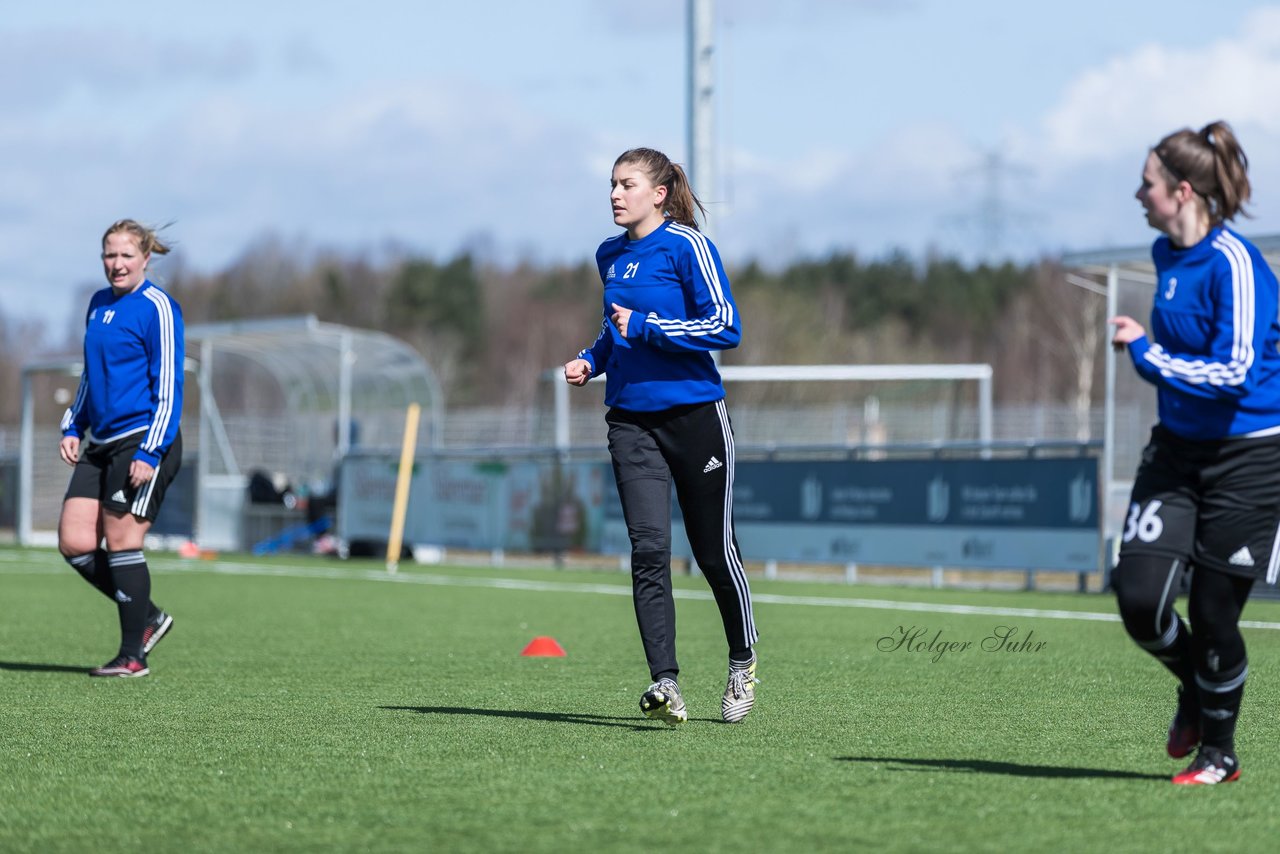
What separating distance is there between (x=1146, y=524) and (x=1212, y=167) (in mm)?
972

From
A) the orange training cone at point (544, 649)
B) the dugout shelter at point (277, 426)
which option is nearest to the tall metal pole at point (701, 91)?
the dugout shelter at point (277, 426)

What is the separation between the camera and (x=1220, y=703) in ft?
16.5

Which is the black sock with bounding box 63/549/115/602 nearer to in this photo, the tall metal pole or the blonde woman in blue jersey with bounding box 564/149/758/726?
the blonde woman in blue jersey with bounding box 564/149/758/726

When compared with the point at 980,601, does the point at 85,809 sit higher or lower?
higher

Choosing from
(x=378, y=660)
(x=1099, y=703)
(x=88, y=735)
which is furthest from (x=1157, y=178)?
(x=378, y=660)

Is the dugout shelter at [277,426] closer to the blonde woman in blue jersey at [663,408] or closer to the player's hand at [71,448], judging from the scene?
the player's hand at [71,448]

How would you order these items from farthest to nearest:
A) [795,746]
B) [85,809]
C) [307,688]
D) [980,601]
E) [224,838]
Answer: [980,601] → [307,688] → [795,746] → [85,809] → [224,838]

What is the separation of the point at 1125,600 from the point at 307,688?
4.02 metres

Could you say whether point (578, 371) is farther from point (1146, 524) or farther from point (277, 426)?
point (277, 426)

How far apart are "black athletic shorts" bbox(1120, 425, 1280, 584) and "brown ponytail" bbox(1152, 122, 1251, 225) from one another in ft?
2.06

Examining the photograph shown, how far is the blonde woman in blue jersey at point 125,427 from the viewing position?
8.27 m

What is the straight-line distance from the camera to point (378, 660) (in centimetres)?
934

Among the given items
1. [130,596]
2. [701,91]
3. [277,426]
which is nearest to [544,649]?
[130,596]

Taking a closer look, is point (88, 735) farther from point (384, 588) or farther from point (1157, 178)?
point (384, 588)
